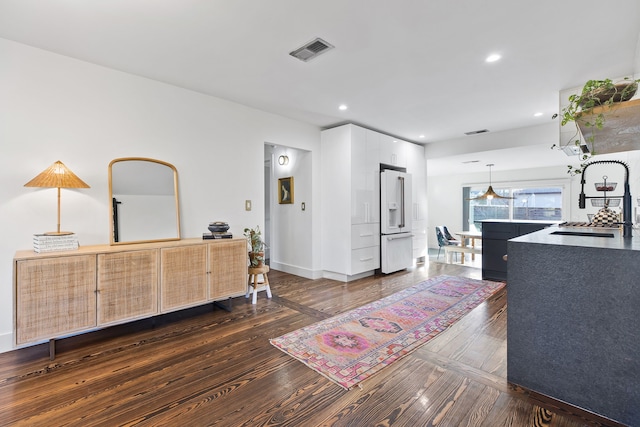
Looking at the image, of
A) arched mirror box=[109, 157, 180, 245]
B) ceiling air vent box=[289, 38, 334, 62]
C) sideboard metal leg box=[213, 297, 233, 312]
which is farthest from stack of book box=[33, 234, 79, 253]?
ceiling air vent box=[289, 38, 334, 62]

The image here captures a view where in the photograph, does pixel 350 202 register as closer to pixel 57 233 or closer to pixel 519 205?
pixel 57 233

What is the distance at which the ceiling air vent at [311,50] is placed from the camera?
8.15 ft

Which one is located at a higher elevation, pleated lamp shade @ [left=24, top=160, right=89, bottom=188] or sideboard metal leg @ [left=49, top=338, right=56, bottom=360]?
pleated lamp shade @ [left=24, top=160, right=89, bottom=188]

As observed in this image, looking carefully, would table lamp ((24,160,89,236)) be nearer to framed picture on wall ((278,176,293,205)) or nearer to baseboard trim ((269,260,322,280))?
framed picture on wall ((278,176,293,205))

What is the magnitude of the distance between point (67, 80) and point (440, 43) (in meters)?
3.36

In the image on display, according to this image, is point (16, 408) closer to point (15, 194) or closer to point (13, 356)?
point (13, 356)

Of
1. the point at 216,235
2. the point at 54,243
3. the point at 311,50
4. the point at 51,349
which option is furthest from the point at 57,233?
the point at 311,50

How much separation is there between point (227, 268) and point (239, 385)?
1554 millimetres

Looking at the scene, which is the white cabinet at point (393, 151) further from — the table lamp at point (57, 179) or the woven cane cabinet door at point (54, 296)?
the woven cane cabinet door at point (54, 296)

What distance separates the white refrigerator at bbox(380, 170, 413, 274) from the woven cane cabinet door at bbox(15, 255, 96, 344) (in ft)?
13.3

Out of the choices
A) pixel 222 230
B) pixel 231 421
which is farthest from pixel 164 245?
pixel 231 421

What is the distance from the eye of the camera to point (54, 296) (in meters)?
2.30

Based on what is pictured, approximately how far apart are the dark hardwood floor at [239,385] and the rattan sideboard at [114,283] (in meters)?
0.26

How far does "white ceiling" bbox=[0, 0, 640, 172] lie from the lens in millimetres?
2068
